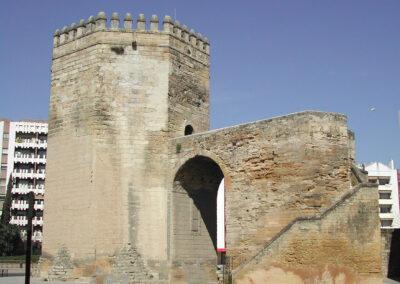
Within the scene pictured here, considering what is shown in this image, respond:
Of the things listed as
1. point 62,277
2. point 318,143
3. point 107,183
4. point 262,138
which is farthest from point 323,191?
point 62,277

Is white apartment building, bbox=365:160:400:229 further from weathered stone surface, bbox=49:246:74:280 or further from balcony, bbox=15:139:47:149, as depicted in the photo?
weathered stone surface, bbox=49:246:74:280

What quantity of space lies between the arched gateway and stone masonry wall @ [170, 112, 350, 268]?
1.30 metres

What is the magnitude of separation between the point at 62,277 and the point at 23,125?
37.8 meters

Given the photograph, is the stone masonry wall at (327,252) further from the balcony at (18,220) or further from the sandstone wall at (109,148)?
the balcony at (18,220)

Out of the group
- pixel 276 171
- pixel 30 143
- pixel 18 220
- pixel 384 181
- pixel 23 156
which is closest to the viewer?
pixel 276 171

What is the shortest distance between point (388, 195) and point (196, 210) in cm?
3848

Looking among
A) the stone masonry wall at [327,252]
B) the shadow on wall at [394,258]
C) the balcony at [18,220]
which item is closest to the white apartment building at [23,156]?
the balcony at [18,220]

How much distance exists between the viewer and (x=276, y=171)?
44.6ft

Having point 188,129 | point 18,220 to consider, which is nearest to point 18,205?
point 18,220

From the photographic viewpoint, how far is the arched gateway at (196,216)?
15633 mm

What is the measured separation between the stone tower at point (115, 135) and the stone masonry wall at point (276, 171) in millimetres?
2027

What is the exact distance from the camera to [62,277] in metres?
14.9

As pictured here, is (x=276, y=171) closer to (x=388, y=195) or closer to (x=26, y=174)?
(x=26, y=174)

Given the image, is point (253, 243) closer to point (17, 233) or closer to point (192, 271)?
point (192, 271)
